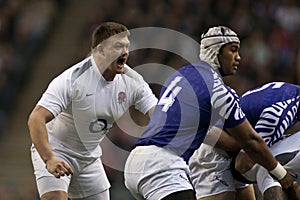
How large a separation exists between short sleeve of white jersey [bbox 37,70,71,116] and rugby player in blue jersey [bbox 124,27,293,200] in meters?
0.74

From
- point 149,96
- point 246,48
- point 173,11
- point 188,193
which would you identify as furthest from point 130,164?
point 173,11

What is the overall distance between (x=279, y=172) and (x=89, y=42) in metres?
10.0

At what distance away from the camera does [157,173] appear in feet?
24.7

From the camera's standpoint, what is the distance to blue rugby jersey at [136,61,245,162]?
7566mm

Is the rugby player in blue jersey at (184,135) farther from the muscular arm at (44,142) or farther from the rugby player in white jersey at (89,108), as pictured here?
the rugby player in white jersey at (89,108)

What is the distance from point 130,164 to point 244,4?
31.4 ft

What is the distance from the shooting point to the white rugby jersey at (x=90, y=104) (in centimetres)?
827

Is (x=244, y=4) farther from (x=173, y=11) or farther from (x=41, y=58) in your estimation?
(x=41, y=58)

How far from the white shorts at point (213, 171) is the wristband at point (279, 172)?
A: 837 mm

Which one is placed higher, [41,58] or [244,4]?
[244,4]

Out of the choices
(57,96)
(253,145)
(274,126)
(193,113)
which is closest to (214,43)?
(193,113)

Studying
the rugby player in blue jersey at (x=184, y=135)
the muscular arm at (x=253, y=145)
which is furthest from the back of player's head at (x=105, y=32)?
the muscular arm at (x=253, y=145)

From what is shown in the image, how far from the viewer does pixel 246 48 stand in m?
15.8

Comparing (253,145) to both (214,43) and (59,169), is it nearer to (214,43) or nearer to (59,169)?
(214,43)
